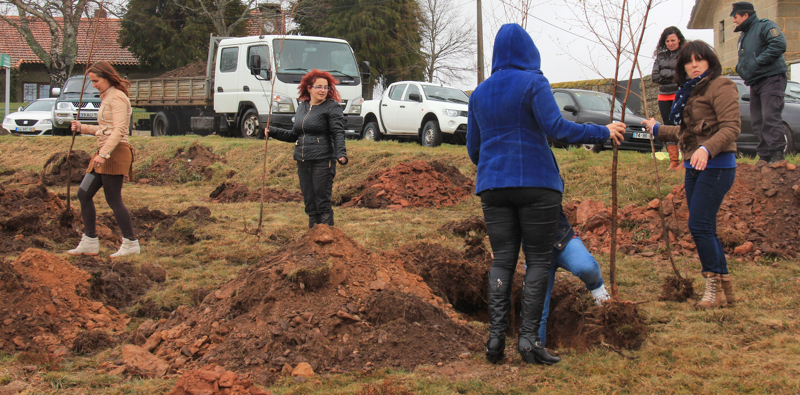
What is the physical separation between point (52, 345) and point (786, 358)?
4274mm

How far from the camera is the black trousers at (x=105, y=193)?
597cm

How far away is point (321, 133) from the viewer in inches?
233

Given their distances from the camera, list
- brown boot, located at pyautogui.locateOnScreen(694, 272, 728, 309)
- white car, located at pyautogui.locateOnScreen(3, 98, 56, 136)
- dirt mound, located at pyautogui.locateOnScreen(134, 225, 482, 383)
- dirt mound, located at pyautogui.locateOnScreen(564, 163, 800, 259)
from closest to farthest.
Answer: dirt mound, located at pyautogui.locateOnScreen(134, 225, 482, 383), brown boot, located at pyautogui.locateOnScreen(694, 272, 728, 309), dirt mound, located at pyautogui.locateOnScreen(564, 163, 800, 259), white car, located at pyautogui.locateOnScreen(3, 98, 56, 136)

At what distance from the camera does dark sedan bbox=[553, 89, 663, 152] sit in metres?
12.4

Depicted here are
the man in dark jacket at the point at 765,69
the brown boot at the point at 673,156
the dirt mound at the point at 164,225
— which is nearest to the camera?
the brown boot at the point at 673,156

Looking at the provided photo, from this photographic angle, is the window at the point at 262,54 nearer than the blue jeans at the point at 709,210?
No

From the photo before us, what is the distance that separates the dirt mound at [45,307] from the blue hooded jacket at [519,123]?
2.94m

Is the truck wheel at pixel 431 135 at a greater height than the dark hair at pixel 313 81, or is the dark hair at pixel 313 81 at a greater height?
the dark hair at pixel 313 81

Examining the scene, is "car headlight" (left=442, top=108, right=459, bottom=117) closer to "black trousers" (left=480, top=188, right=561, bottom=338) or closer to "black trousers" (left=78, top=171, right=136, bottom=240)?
"black trousers" (left=78, top=171, right=136, bottom=240)

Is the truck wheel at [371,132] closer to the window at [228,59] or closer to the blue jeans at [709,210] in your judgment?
the window at [228,59]

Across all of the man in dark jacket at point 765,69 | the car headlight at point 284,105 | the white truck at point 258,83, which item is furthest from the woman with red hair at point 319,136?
the car headlight at point 284,105

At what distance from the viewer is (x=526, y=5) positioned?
165 inches

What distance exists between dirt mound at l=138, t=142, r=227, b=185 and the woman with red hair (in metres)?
7.77

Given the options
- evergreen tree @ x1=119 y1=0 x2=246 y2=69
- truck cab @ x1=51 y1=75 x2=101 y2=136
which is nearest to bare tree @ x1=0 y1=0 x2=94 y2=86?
evergreen tree @ x1=119 y1=0 x2=246 y2=69
